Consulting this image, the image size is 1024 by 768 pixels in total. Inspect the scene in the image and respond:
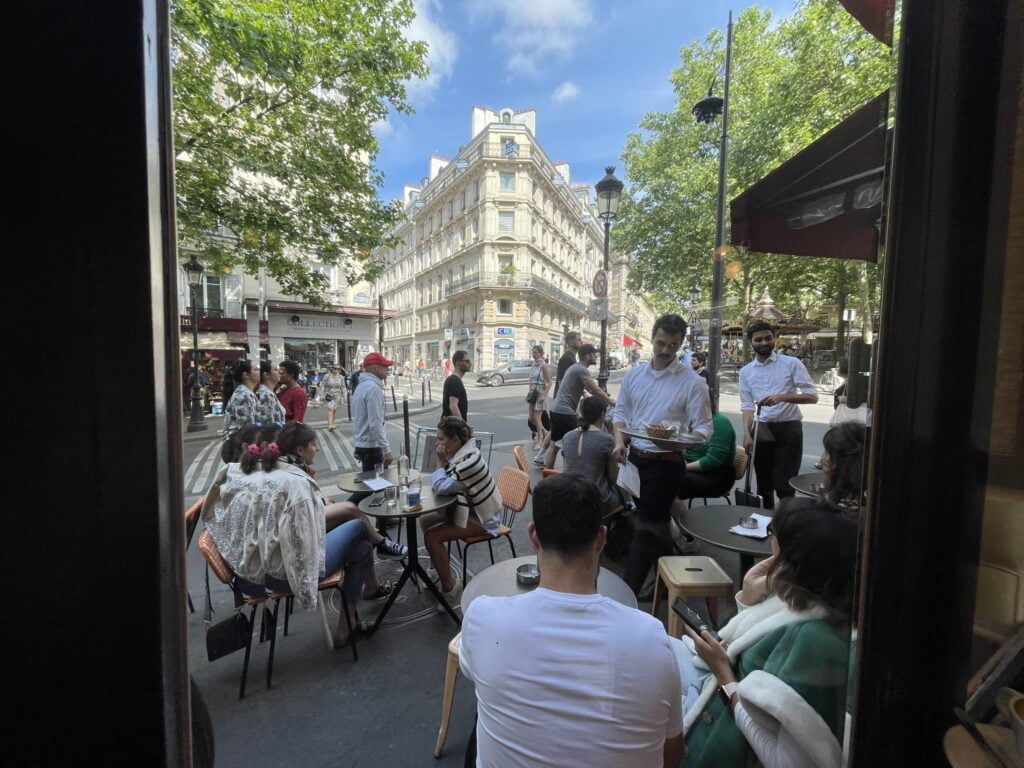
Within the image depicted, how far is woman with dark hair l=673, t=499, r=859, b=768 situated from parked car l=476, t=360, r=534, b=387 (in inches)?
860

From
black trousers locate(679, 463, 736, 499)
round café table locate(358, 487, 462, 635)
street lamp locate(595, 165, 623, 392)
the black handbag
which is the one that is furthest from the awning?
street lamp locate(595, 165, 623, 392)

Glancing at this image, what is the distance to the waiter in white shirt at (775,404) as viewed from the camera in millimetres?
3980

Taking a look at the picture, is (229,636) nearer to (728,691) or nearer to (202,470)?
(728,691)

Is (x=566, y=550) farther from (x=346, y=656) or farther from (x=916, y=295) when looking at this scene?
(x=346, y=656)

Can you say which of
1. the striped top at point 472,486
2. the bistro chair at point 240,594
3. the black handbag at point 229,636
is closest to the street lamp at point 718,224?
the striped top at point 472,486

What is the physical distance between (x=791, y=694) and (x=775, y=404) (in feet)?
11.3

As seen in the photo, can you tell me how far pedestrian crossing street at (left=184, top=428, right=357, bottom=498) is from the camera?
609 cm

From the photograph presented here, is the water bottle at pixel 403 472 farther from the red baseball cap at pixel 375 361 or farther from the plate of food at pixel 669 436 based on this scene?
the plate of food at pixel 669 436

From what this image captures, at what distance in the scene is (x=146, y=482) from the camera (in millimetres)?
654

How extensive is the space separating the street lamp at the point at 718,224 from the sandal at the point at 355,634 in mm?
6016

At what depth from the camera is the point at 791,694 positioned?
1105 mm

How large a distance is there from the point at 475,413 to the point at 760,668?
11944 millimetres

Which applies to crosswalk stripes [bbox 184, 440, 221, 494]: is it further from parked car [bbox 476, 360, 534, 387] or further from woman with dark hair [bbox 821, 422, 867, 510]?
parked car [bbox 476, 360, 534, 387]

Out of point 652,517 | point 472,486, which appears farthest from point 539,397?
point 472,486
